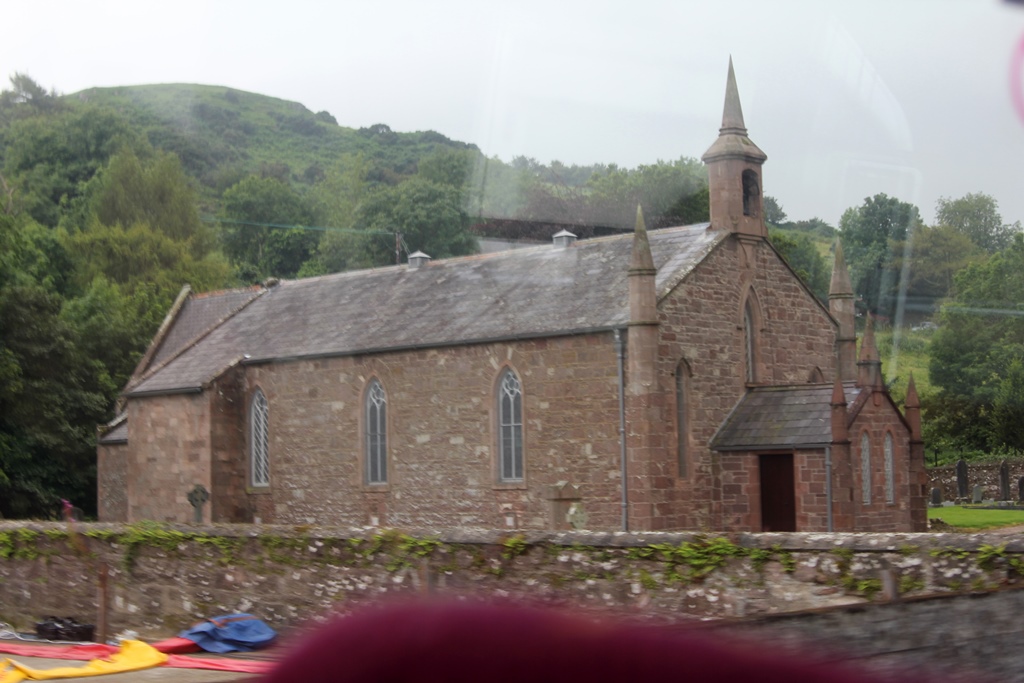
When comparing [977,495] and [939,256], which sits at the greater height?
[939,256]

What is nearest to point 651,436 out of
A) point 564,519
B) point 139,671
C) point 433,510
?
point 564,519

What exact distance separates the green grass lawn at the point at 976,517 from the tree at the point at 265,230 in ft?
185

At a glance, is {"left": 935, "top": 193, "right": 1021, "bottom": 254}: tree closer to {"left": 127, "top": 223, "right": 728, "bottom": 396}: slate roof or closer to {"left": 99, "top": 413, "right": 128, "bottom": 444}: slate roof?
{"left": 127, "top": 223, "right": 728, "bottom": 396}: slate roof

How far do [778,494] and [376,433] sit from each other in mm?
10297

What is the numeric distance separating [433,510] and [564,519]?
5.84 meters

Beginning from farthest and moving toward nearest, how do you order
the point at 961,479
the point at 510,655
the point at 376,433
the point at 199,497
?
the point at 961,479
the point at 199,497
the point at 376,433
the point at 510,655

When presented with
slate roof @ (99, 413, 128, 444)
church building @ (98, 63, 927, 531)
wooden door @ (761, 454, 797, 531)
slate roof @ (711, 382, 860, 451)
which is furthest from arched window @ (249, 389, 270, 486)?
wooden door @ (761, 454, 797, 531)

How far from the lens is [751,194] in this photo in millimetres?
29516

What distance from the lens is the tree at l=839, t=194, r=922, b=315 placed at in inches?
2079

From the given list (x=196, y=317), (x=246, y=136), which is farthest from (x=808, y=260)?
(x=246, y=136)

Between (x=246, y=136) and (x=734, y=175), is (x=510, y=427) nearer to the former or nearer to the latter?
(x=734, y=175)

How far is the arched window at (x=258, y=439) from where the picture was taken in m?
33.2

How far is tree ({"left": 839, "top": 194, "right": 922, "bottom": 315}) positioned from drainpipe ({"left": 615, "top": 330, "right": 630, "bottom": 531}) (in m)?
29.4

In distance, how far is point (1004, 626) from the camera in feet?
9.80
